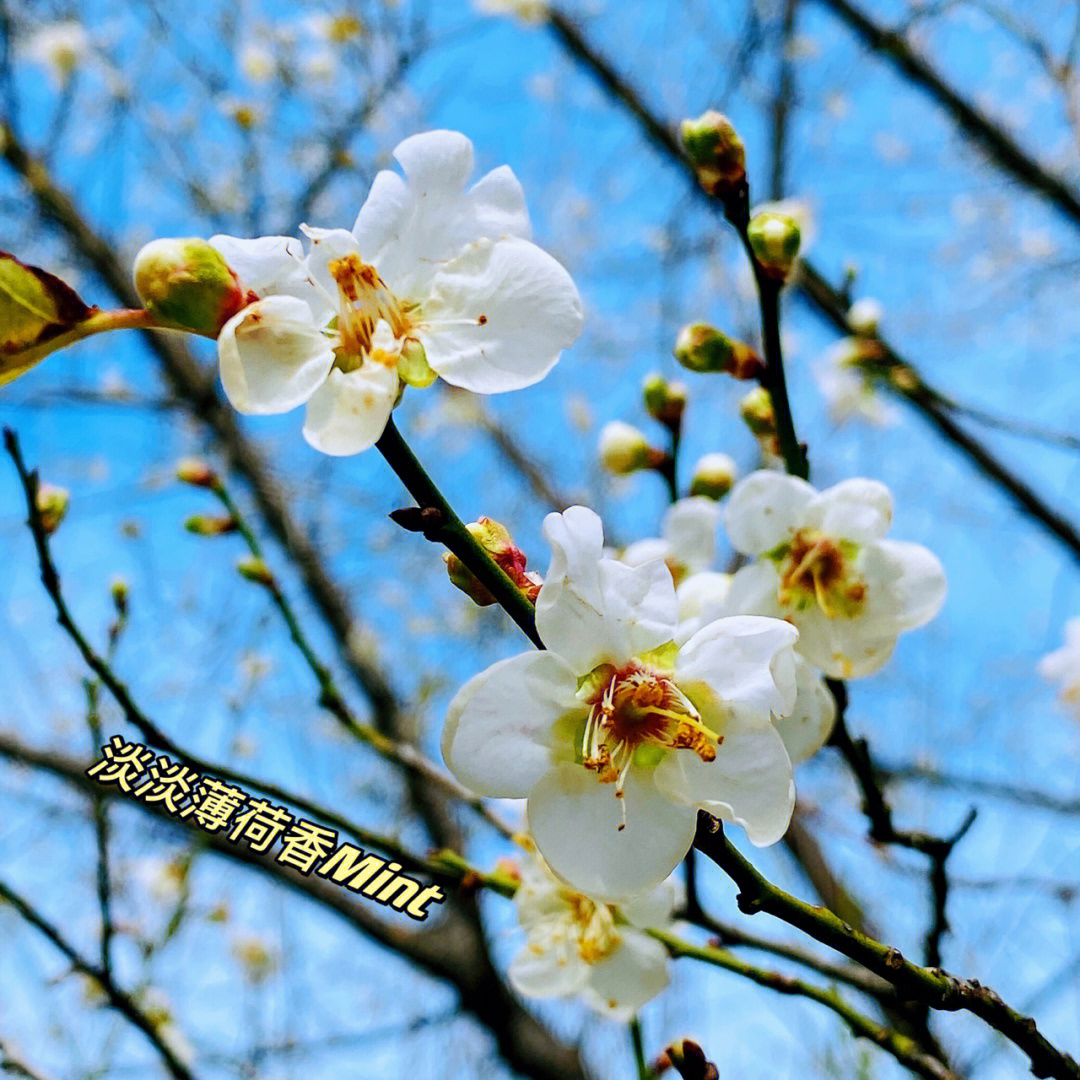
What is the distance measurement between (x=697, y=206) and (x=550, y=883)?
3.22 m

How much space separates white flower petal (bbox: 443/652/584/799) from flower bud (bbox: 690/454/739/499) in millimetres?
785

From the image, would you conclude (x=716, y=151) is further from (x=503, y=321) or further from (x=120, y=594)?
(x=120, y=594)

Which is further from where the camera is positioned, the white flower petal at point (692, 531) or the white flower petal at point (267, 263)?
the white flower petal at point (692, 531)

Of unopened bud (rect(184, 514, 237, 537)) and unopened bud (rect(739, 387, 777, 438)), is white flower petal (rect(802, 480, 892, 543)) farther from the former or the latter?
unopened bud (rect(184, 514, 237, 537))

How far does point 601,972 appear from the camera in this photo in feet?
3.34

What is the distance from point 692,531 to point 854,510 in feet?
0.81

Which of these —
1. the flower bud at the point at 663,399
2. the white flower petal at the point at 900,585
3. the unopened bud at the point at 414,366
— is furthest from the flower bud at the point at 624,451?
the unopened bud at the point at 414,366

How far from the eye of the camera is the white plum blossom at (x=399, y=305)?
58cm

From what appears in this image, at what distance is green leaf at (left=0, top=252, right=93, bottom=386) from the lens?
0.50 metres

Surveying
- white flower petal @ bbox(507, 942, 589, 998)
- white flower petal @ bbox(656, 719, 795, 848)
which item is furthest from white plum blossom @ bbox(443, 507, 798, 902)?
white flower petal @ bbox(507, 942, 589, 998)

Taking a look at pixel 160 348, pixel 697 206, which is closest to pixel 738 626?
pixel 697 206

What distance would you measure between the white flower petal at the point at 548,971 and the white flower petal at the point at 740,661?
553 mm

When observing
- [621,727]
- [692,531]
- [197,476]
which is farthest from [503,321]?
[197,476]

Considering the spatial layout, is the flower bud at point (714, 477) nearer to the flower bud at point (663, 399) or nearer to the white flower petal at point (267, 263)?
the flower bud at point (663, 399)
